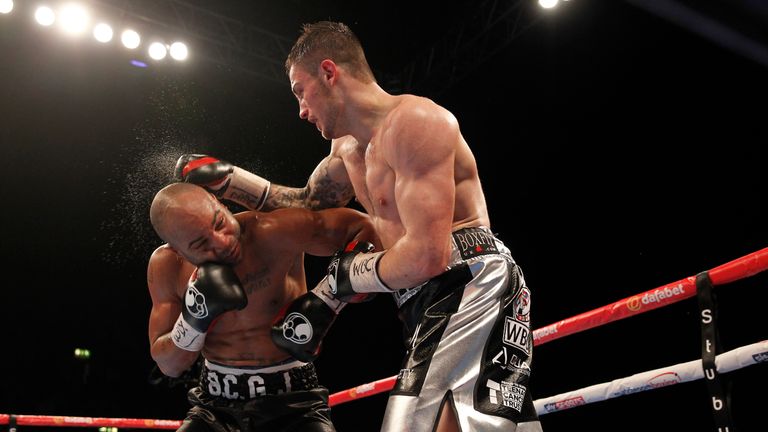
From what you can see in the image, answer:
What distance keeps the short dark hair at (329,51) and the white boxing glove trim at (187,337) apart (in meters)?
0.85

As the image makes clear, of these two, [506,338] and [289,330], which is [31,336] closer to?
[289,330]

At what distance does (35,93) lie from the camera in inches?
245

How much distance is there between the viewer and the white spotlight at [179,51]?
18.5ft

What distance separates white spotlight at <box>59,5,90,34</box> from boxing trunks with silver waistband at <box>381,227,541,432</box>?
15.5 feet

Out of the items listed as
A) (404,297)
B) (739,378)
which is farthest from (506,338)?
(739,378)

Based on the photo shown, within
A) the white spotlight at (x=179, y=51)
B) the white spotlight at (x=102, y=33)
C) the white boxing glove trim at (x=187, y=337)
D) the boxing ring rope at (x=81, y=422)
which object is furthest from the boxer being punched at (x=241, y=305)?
the white spotlight at (x=179, y=51)

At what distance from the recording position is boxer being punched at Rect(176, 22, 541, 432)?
137cm

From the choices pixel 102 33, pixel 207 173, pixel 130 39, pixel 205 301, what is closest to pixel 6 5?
pixel 102 33

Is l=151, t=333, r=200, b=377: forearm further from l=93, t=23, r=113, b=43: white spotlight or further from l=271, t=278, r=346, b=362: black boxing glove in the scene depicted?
l=93, t=23, r=113, b=43: white spotlight

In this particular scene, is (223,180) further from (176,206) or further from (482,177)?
(482,177)

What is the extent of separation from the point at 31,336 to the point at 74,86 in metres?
2.90

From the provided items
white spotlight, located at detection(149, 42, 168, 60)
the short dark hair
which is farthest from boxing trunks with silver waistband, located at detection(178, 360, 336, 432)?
white spotlight, located at detection(149, 42, 168, 60)

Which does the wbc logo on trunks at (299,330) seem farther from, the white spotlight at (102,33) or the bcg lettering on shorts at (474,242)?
the white spotlight at (102,33)

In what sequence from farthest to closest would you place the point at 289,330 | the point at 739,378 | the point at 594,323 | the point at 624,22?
the point at 624,22 → the point at 739,378 → the point at 594,323 → the point at 289,330
